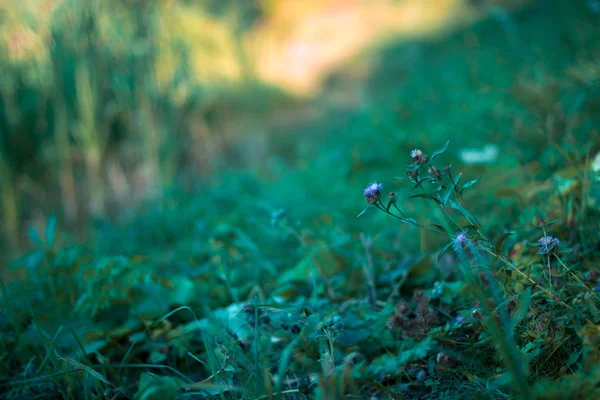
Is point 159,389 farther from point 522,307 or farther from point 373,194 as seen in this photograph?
point 522,307

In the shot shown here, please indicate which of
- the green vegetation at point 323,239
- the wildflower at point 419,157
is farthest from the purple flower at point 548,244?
the wildflower at point 419,157

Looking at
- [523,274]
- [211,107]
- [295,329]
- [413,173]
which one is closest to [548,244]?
[523,274]

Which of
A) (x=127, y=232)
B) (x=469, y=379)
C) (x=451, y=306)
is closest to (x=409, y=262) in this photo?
(x=451, y=306)

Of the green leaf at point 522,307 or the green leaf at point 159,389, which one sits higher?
the green leaf at point 522,307

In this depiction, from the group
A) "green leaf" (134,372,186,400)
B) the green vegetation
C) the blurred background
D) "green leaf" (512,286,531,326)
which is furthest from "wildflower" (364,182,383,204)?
the blurred background

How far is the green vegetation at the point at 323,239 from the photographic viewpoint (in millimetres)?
827

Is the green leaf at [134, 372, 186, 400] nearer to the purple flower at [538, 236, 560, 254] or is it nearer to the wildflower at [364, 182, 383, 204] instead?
the wildflower at [364, 182, 383, 204]

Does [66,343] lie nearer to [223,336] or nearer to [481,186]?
[223,336]

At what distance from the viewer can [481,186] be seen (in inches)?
61.6

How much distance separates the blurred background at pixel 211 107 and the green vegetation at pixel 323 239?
0.02 m

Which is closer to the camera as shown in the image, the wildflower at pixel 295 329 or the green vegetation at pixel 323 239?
the green vegetation at pixel 323 239

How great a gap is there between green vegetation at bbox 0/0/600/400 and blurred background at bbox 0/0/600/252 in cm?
2

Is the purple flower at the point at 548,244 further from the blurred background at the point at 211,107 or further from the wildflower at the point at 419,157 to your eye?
the blurred background at the point at 211,107

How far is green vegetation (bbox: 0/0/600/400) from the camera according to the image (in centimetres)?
83
